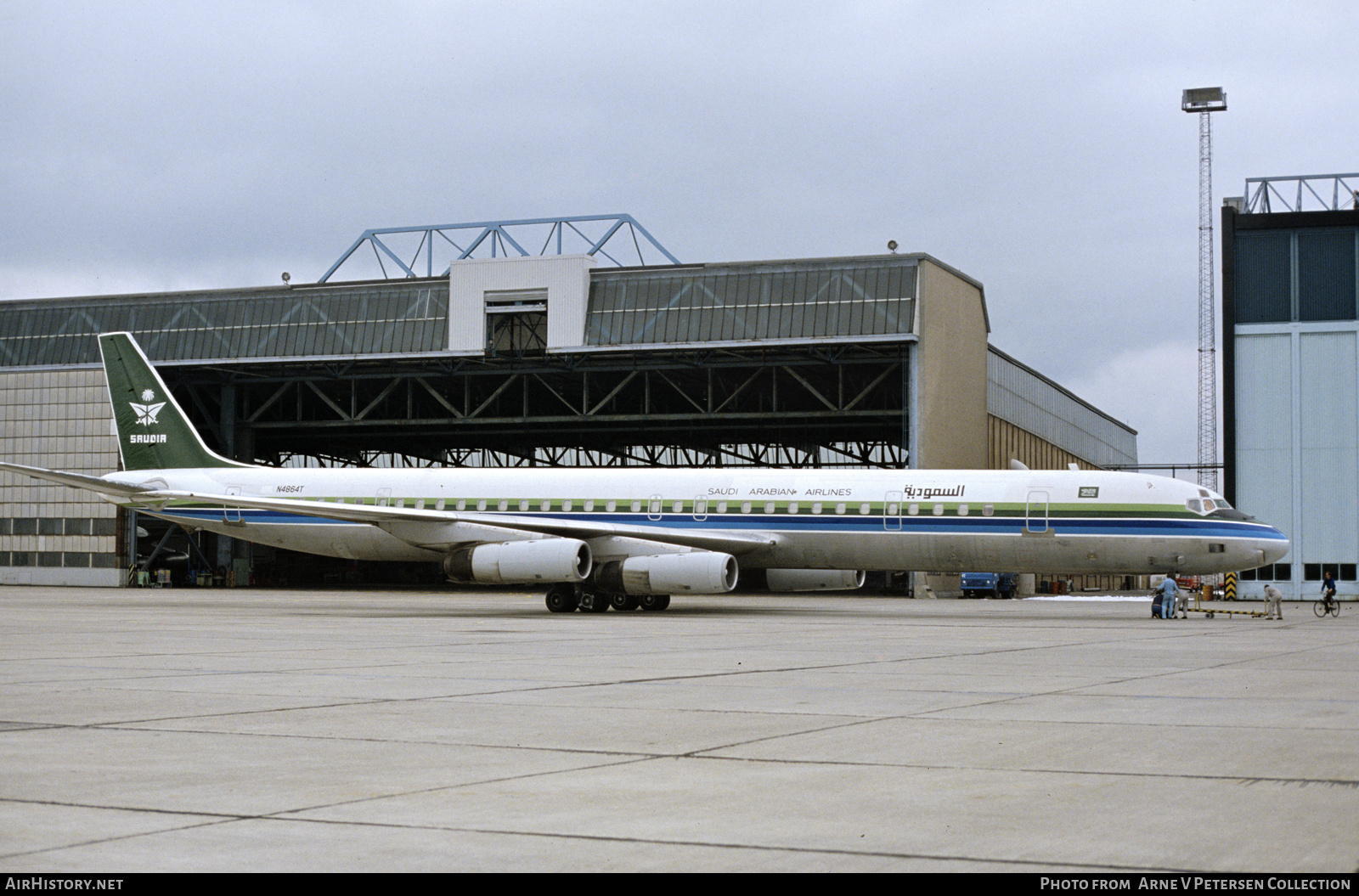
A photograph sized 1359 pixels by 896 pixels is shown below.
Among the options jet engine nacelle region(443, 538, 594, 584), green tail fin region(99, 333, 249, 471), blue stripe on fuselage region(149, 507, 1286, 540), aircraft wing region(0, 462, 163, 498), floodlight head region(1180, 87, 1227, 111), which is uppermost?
floodlight head region(1180, 87, 1227, 111)

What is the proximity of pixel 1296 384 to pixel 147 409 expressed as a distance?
127 feet

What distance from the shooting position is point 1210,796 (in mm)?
7184

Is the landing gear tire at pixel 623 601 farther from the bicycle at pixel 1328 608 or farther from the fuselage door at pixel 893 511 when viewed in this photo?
the bicycle at pixel 1328 608

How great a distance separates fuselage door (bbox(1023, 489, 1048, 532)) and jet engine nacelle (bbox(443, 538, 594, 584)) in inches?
385

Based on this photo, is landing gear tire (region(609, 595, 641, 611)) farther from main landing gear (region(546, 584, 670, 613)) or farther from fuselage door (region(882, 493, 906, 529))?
fuselage door (region(882, 493, 906, 529))

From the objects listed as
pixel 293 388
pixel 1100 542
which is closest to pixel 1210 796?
pixel 1100 542

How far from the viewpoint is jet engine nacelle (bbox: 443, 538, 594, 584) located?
30391mm

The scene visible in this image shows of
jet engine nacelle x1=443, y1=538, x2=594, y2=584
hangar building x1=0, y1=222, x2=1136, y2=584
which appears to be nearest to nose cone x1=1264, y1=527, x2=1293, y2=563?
jet engine nacelle x1=443, y1=538, x2=594, y2=584

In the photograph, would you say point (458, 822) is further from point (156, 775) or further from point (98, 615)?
point (98, 615)

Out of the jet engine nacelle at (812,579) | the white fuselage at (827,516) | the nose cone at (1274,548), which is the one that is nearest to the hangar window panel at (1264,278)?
the white fuselage at (827,516)

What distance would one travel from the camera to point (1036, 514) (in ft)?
101

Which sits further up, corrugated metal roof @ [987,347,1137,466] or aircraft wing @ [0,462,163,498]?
corrugated metal roof @ [987,347,1137,466]

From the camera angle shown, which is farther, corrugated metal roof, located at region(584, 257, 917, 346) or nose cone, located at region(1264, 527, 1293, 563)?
corrugated metal roof, located at region(584, 257, 917, 346)

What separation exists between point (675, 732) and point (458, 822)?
3.54 m
